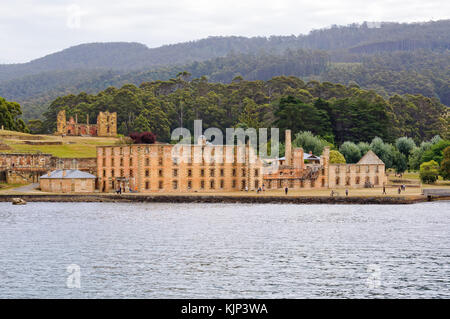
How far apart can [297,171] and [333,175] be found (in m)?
5.99

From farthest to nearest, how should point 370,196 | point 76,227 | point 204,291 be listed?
point 370,196
point 76,227
point 204,291

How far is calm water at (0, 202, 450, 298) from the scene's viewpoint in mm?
43656

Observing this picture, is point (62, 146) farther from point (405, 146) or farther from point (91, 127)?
point (405, 146)

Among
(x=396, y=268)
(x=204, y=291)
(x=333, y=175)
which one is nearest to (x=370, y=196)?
(x=333, y=175)

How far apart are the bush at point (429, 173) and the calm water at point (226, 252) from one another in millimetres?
28420

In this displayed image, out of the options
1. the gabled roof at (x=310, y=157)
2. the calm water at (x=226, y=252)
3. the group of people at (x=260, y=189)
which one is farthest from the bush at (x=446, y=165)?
the group of people at (x=260, y=189)

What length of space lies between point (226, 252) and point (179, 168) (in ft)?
146

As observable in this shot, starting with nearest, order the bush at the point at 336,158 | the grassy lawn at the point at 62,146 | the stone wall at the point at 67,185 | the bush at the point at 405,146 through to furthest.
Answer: the stone wall at the point at 67,185 < the bush at the point at 336,158 < the grassy lawn at the point at 62,146 < the bush at the point at 405,146

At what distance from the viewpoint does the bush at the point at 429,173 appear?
114 metres

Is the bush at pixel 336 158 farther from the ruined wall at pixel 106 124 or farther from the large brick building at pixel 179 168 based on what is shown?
the ruined wall at pixel 106 124

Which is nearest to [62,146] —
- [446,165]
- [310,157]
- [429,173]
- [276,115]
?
[310,157]

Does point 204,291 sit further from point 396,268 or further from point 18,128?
point 18,128

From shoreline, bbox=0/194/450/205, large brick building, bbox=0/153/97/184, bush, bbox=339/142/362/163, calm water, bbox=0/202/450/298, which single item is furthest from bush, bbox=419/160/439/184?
large brick building, bbox=0/153/97/184
